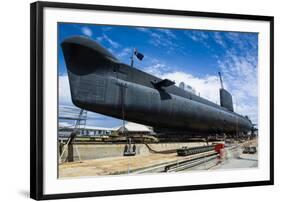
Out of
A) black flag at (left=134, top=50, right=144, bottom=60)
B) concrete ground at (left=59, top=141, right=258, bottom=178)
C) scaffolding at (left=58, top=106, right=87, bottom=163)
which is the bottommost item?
concrete ground at (left=59, top=141, right=258, bottom=178)

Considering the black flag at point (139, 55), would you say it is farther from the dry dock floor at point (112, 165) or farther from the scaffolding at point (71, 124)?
the dry dock floor at point (112, 165)

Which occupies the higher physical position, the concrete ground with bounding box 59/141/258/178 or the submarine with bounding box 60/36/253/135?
the submarine with bounding box 60/36/253/135

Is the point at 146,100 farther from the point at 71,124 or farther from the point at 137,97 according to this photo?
the point at 71,124

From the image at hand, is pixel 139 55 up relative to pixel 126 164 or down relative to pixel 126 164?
up

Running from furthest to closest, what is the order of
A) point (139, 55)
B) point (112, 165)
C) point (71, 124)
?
point (139, 55) → point (112, 165) → point (71, 124)

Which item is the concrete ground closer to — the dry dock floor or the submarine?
the dry dock floor

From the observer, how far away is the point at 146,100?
5625 mm

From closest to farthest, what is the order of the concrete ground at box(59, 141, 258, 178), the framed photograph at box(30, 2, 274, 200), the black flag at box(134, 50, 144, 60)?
the framed photograph at box(30, 2, 274, 200)
the concrete ground at box(59, 141, 258, 178)
the black flag at box(134, 50, 144, 60)

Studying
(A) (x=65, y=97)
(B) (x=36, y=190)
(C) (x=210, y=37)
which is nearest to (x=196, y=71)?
(C) (x=210, y=37)

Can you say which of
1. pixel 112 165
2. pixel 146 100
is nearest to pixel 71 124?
pixel 112 165

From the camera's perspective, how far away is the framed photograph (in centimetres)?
509

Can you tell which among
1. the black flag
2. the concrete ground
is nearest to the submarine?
the black flag

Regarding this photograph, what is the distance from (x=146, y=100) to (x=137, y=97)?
4.5 inches
